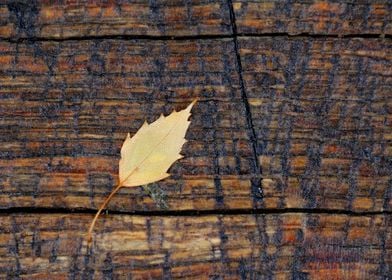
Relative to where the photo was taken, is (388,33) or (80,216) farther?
(388,33)

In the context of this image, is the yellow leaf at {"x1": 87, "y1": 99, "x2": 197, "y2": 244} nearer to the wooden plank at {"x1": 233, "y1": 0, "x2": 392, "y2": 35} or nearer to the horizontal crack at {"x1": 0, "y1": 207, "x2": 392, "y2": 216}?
the horizontal crack at {"x1": 0, "y1": 207, "x2": 392, "y2": 216}

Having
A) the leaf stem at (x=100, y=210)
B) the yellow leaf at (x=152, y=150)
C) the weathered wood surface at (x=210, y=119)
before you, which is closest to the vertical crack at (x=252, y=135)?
the weathered wood surface at (x=210, y=119)

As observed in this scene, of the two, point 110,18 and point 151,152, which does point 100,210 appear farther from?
point 110,18

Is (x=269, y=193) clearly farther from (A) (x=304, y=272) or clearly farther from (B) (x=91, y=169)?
(B) (x=91, y=169)

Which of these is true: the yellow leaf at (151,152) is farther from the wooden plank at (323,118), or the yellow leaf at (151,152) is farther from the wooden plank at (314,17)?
the wooden plank at (314,17)

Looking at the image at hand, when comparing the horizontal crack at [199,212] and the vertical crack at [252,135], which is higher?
the vertical crack at [252,135]

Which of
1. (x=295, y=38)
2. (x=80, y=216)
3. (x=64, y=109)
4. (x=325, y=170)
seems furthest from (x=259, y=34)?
(x=80, y=216)
